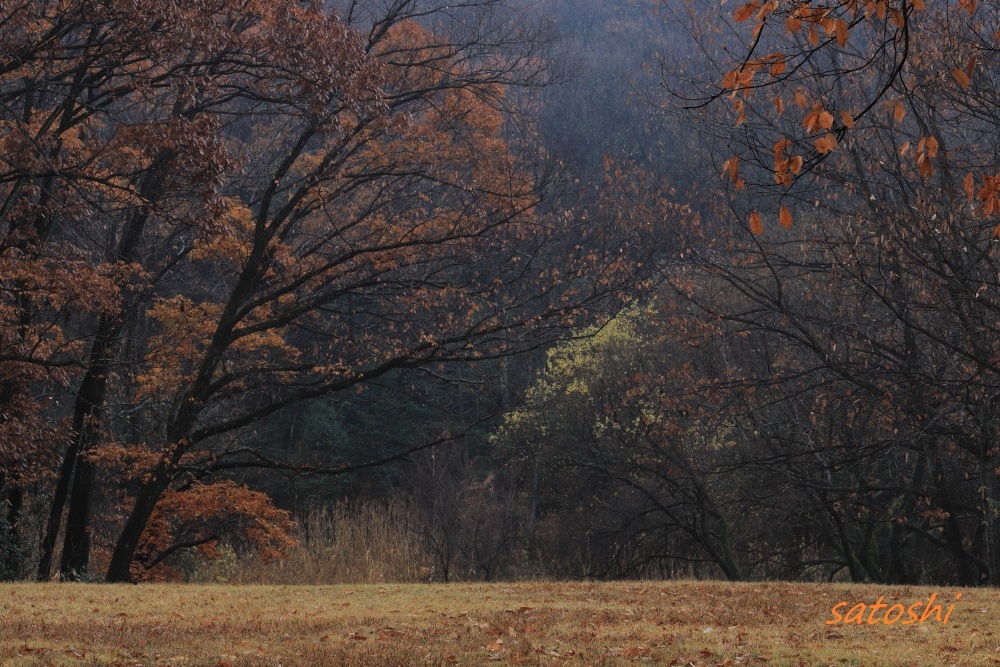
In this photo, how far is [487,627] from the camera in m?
7.01

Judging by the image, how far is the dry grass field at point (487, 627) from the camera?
571cm

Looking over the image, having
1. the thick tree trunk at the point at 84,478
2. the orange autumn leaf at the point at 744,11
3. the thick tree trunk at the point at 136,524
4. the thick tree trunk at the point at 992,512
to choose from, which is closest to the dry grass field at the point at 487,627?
the thick tree trunk at the point at 992,512

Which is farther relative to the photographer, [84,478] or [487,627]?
[84,478]

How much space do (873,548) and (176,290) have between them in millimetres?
19322

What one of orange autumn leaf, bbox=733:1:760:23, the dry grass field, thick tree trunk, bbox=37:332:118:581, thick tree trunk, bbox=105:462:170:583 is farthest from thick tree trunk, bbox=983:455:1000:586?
thick tree trunk, bbox=37:332:118:581

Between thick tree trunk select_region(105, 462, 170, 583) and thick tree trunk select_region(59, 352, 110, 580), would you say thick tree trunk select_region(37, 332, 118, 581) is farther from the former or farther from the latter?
thick tree trunk select_region(105, 462, 170, 583)

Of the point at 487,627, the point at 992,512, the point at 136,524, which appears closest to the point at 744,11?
the point at 487,627

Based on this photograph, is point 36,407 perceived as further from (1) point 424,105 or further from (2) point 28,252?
(1) point 424,105

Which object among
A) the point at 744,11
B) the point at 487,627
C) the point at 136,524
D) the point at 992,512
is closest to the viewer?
the point at 744,11

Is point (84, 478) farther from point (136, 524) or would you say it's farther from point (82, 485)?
point (136, 524)

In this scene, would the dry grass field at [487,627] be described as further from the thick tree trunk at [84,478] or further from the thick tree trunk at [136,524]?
the thick tree trunk at [84,478]

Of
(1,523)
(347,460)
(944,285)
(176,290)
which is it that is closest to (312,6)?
(944,285)

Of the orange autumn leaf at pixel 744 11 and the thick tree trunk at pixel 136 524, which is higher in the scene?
the orange autumn leaf at pixel 744 11

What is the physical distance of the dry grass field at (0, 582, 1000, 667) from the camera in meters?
5.71
